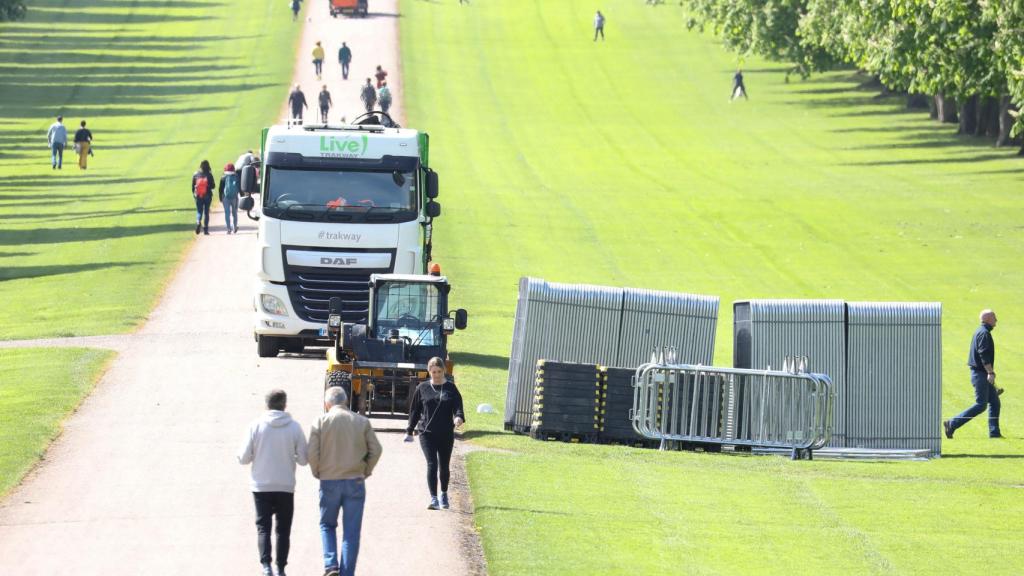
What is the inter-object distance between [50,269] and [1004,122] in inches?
1611

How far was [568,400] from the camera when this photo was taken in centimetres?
2573

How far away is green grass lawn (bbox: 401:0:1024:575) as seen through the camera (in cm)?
1930

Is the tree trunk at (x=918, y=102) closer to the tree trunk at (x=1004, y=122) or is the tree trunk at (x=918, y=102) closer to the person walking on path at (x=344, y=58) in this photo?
the tree trunk at (x=1004, y=122)

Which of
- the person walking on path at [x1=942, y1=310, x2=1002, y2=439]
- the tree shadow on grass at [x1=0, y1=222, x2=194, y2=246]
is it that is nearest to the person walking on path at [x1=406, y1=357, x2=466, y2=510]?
the person walking on path at [x1=942, y1=310, x2=1002, y2=439]

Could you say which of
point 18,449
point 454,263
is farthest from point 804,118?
point 18,449

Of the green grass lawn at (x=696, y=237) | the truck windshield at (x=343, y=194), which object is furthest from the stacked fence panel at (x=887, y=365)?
the truck windshield at (x=343, y=194)

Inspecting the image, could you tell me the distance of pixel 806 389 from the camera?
84.6 feet

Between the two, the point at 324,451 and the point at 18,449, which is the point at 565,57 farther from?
the point at 324,451

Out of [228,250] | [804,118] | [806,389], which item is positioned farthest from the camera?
[804,118]

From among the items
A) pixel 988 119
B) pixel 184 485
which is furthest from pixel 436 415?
pixel 988 119

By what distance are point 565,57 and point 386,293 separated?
249 feet

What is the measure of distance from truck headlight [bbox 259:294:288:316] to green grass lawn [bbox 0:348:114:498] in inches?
119

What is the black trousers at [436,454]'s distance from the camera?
1867 cm

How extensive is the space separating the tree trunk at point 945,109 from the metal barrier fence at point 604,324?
55.7 meters
